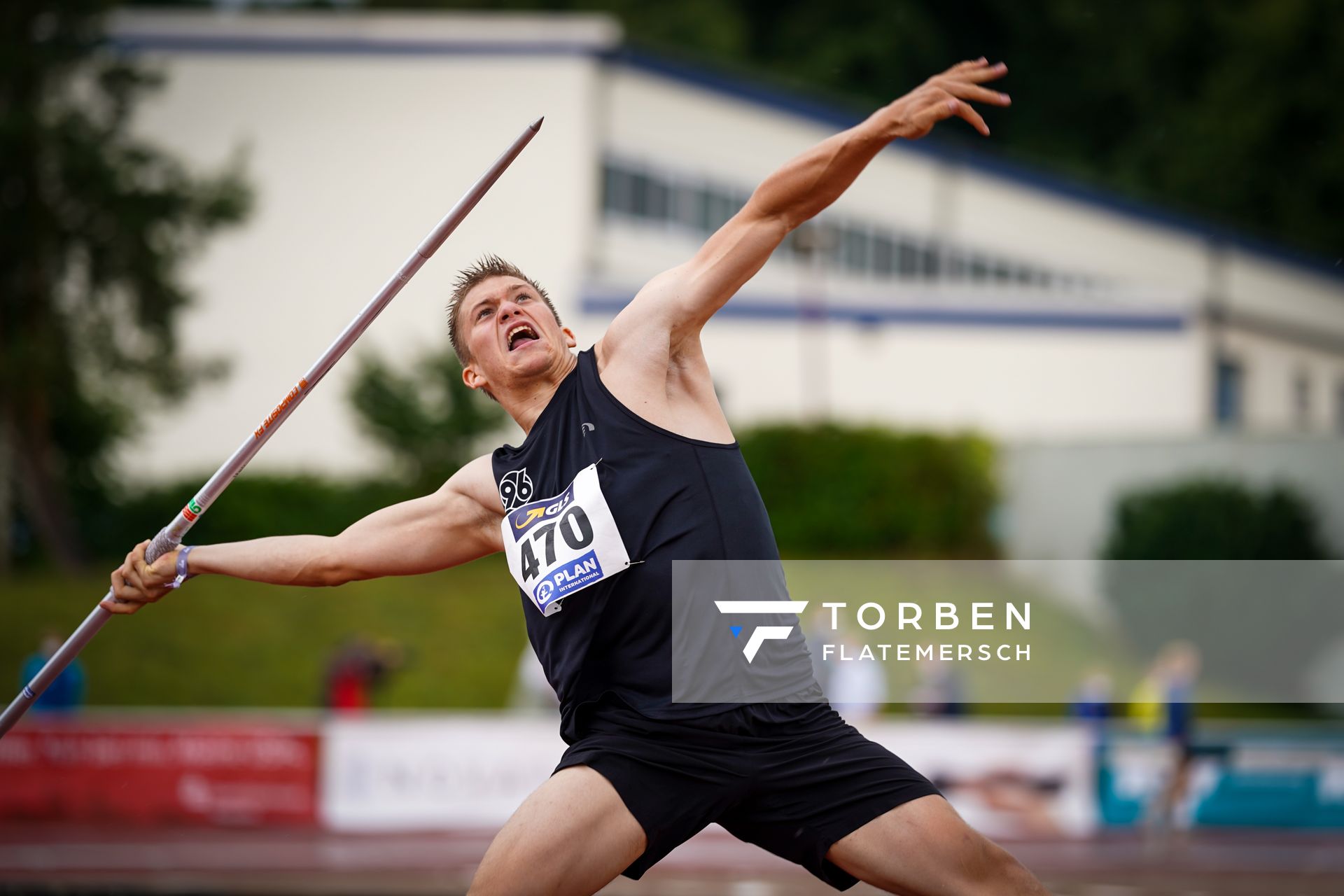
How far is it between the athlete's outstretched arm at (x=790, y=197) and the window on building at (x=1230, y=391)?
30953 mm

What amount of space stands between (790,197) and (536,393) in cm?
99

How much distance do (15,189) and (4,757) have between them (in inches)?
638

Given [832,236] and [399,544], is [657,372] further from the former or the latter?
[832,236]

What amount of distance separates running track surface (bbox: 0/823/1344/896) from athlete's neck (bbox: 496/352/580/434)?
5.98 meters

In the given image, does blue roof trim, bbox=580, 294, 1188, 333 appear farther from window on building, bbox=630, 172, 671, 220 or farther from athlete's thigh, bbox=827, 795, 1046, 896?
athlete's thigh, bbox=827, 795, 1046, 896

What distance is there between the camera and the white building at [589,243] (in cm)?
3005

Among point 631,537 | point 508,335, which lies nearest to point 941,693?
point 508,335

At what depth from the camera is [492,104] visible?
103 feet

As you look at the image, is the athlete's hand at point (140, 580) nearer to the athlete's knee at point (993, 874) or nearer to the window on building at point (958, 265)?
the athlete's knee at point (993, 874)

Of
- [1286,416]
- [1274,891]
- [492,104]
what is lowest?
[1274,891]

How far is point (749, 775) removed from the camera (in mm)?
4078

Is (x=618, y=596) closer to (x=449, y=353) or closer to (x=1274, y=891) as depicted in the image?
(x=1274, y=891)

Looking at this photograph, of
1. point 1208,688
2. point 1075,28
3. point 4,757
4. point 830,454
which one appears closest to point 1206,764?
point 1208,688

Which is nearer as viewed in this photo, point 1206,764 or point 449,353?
point 1206,764
